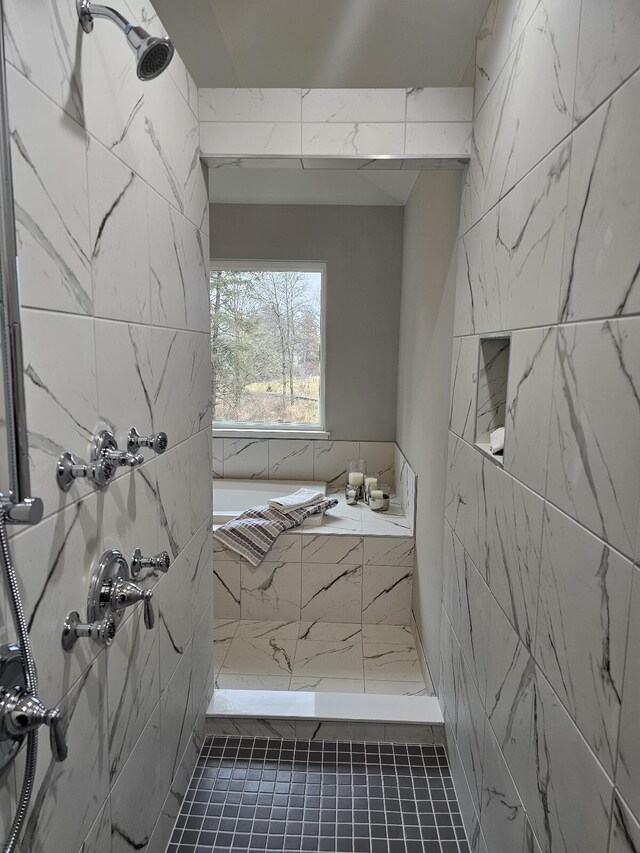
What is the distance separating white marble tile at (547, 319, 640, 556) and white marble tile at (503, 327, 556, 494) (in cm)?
4

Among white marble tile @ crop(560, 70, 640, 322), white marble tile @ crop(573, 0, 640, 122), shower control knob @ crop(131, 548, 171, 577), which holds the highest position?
white marble tile @ crop(573, 0, 640, 122)

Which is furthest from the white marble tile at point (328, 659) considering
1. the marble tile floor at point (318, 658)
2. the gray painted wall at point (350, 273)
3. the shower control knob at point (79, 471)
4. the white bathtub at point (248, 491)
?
the shower control knob at point (79, 471)

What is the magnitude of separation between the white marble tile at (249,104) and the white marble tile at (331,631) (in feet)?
7.92

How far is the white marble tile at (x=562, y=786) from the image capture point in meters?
0.84

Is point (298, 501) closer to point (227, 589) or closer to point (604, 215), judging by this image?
point (227, 589)

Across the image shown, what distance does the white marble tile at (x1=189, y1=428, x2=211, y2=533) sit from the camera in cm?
184

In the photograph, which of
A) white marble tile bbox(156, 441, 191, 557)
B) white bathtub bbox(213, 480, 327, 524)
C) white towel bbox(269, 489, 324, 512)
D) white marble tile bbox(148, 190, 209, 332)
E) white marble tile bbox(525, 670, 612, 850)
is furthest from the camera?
white bathtub bbox(213, 480, 327, 524)

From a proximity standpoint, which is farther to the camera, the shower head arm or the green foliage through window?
the green foliage through window

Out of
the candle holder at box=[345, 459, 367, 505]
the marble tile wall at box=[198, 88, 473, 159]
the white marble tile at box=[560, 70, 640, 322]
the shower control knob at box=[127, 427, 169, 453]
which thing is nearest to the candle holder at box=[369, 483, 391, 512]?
the candle holder at box=[345, 459, 367, 505]

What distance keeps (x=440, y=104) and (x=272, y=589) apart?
2420mm

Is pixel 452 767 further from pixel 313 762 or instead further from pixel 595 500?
pixel 595 500

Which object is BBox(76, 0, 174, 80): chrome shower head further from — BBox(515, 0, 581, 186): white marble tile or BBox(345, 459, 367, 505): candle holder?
BBox(345, 459, 367, 505): candle holder

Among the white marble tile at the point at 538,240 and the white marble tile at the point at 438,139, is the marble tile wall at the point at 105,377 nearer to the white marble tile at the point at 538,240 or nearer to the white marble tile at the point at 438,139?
the white marble tile at the point at 438,139

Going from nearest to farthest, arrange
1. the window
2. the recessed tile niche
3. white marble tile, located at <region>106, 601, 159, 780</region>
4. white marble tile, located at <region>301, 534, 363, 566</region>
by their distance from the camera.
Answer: white marble tile, located at <region>106, 601, 159, 780</region>
the recessed tile niche
white marble tile, located at <region>301, 534, 363, 566</region>
the window
